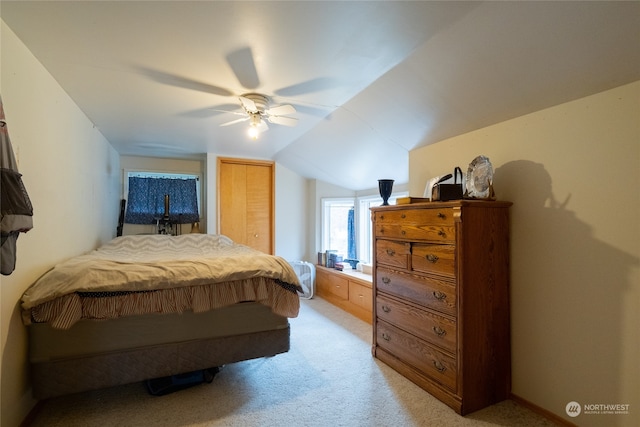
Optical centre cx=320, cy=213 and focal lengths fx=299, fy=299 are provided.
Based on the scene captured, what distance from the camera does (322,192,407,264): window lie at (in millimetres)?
4398

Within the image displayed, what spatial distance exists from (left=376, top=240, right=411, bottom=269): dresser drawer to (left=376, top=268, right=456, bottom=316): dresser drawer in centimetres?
7

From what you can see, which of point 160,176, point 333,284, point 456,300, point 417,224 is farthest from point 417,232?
point 160,176

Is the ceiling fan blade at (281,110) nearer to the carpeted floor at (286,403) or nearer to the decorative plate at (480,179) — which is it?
the decorative plate at (480,179)

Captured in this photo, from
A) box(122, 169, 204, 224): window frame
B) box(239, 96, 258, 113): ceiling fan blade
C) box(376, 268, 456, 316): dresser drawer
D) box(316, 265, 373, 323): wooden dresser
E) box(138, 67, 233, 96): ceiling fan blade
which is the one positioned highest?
box(138, 67, 233, 96): ceiling fan blade

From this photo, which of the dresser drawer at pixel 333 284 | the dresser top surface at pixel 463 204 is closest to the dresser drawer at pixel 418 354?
the dresser top surface at pixel 463 204

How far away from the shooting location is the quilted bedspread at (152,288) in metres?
1.67

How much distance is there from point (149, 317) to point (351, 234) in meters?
3.15

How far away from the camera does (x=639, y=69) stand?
4.65ft

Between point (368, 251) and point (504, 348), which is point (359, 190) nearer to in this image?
point (368, 251)

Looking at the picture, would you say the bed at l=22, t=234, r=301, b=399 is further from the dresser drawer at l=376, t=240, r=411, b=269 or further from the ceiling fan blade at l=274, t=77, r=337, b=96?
the ceiling fan blade at l=274, t=77, r=337, b=96

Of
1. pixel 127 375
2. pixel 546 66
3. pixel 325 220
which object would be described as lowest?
pixel 127 375

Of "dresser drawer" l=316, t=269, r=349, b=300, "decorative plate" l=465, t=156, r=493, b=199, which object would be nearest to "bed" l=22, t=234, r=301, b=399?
"decorative plate" l=465, t=156, r=493, b=199

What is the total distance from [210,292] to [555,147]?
7.71 ft

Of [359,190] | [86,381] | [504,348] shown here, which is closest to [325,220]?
[359,190]
